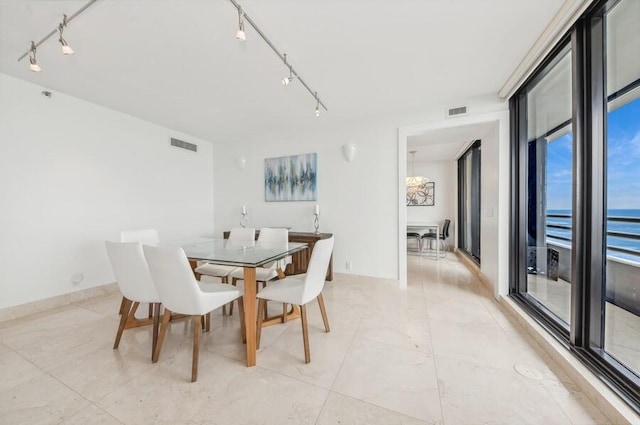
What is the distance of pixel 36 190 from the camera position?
7.97 ft

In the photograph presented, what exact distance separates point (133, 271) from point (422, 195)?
20.1ft

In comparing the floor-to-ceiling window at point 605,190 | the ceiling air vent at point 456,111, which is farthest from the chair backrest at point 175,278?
the ceiling air vent at point 456,111

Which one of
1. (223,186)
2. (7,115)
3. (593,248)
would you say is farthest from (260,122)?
(593,248)

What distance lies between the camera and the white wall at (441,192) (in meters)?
5.79

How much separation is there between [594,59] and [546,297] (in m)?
2.10

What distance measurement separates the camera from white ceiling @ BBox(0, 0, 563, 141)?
1525mm

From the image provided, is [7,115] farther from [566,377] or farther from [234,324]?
[566,377]

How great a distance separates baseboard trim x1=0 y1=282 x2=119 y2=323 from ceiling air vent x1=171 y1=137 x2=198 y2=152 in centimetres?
228

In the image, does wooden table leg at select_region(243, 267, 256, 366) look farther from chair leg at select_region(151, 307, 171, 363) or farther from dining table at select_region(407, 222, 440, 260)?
dining table at select_region(407, 222, 440, 260)

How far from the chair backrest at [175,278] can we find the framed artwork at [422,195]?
575 centimetres

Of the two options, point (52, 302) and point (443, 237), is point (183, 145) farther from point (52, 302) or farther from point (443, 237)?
point (443, 237)

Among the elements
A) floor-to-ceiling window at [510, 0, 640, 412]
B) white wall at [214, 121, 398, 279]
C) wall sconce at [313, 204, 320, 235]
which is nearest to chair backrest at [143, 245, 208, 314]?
wall sconce at [313, 204, 320, 235]

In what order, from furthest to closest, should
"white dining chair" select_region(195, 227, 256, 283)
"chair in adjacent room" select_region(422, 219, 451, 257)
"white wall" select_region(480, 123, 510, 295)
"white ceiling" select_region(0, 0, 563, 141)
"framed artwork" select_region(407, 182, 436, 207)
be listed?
"framed artwork" select_region(407, 182, 436, 207)
"chair in adjacent room" select_region(422, 219, 451, 257)
"white wall" select_region(480, 123, 510, 295)
"white dining chair" select_region(195, 227, 256, 283)
"white ceiling" select_region(0, 0, 563, 141)

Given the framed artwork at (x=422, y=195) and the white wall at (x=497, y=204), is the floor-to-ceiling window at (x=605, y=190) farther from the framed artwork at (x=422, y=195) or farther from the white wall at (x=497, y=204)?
the framed artwork at (x=422, y=195)
